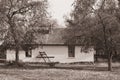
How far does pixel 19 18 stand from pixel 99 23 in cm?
908

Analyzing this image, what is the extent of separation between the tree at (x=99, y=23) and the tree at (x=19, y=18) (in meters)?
4.79

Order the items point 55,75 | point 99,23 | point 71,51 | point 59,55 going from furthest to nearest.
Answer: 1. point 71,51
2. point 59,55
3. point 99,23
4. point 55,75

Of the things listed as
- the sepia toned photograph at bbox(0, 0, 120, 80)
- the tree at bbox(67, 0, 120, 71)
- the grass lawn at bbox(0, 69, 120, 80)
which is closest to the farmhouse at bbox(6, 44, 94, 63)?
the sepia toned photograph at bbox(0, 0, 120, 80)

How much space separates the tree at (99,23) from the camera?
26.8 meters

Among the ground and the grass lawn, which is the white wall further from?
the grass lawn

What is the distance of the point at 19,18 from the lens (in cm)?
3102

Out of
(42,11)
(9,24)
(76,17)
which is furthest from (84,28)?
(9,24)

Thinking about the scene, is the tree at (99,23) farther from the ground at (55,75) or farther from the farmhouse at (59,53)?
the farmhouse at (59,53)

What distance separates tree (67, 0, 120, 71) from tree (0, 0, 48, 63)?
4793 mm

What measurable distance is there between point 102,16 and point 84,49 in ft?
15.5

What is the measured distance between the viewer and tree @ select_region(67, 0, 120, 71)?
26780mm

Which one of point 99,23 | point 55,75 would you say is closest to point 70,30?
point 99,23

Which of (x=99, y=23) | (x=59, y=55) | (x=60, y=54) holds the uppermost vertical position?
(x=99, y=23)

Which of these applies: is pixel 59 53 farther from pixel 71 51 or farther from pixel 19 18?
pixel 19 18
